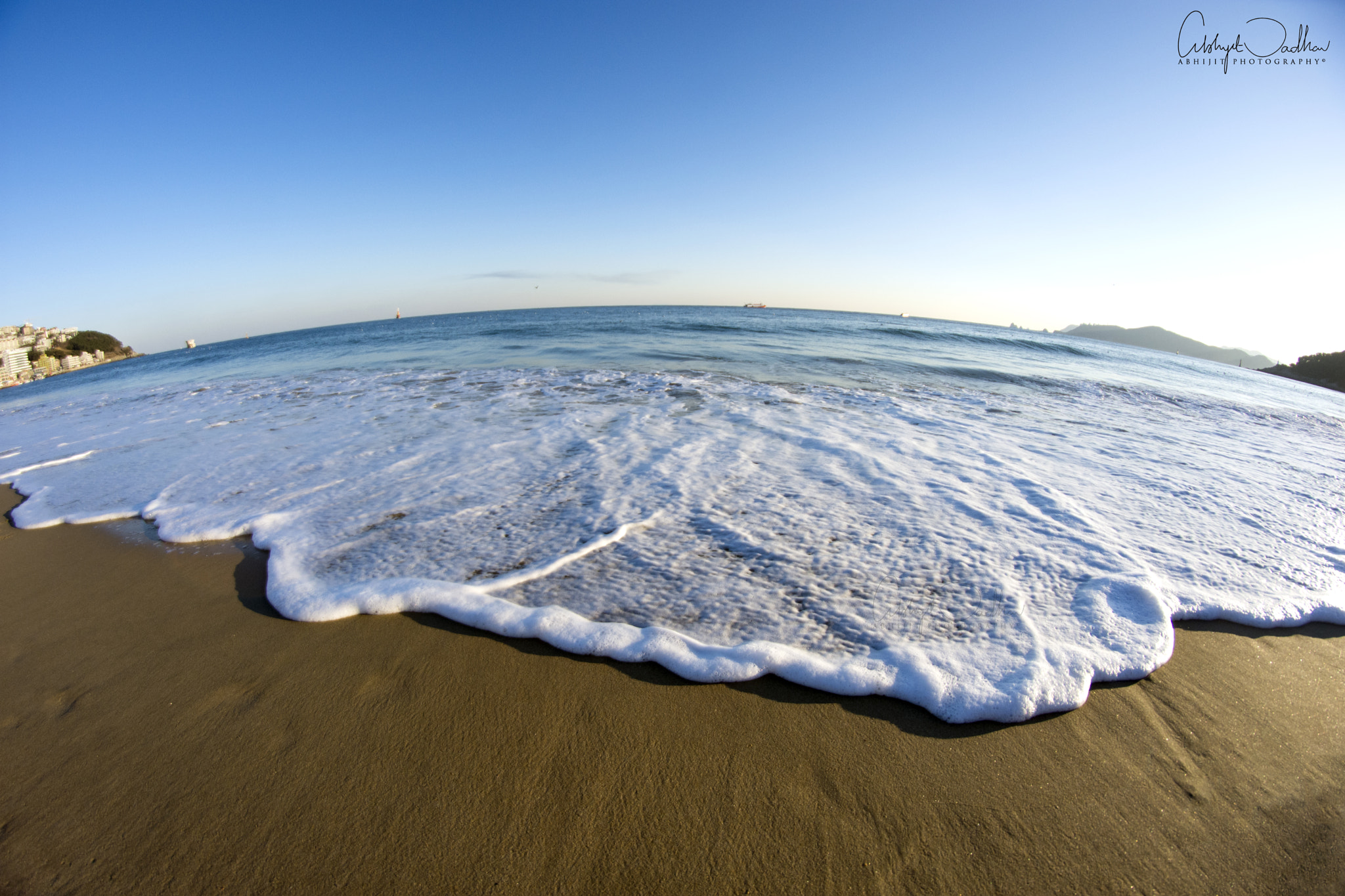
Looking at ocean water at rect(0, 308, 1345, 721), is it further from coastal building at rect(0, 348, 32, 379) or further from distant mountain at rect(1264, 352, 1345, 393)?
coastal building at rect(0, 348, 32, 379)

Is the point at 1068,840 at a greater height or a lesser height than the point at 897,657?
lesser

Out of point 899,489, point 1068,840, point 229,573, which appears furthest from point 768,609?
point 229,573

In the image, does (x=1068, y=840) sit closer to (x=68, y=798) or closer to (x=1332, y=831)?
(x=1332, y=831)

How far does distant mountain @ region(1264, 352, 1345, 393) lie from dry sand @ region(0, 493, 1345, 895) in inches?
1108

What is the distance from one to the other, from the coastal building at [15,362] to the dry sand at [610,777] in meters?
31.5

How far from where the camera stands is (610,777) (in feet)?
4.68

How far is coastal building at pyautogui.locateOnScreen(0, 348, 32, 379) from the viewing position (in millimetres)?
19656

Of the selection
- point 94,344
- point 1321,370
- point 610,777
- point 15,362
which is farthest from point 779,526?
point 94,344

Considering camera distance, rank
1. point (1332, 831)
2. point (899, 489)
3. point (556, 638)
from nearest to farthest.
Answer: point (1332, 831)
point (556, 638)
point (899, 489)

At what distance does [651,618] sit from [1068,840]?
1.49 m

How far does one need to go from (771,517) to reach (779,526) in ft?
0.42

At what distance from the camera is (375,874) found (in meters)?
1.19

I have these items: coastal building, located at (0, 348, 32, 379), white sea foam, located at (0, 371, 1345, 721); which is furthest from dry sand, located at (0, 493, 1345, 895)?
coastal building, located at (0, 348, 32, 379)

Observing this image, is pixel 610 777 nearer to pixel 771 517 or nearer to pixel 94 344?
pixel 771 517
